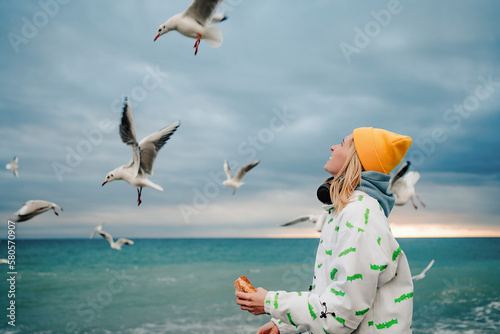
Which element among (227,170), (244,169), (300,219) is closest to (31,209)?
(300,219)

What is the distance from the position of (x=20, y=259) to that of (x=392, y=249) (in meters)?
34.2

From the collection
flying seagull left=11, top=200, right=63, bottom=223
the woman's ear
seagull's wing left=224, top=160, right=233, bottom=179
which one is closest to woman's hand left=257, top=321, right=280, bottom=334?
the woman's ear

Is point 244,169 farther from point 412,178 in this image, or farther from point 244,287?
point 244,287

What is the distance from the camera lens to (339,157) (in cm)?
183

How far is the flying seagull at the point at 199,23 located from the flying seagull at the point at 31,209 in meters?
2.90

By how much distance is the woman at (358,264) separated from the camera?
1.50 meters

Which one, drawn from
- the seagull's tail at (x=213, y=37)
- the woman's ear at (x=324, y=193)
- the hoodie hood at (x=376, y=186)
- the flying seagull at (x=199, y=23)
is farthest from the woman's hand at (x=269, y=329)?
the seagull's tail at (x=213, y=37)

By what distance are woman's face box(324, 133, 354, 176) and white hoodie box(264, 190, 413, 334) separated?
0.18 m

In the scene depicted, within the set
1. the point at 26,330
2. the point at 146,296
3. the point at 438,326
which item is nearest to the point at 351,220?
the point at 438,326

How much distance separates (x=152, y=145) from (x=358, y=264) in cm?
493

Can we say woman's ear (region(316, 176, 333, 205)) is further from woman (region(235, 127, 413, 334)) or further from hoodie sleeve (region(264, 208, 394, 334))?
hoodie sleeve (region(264, 208, 394, 334))

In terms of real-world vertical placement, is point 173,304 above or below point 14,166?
below

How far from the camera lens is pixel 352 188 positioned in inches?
66.2

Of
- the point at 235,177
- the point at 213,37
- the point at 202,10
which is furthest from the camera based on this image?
the point at 235,177
